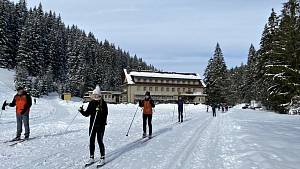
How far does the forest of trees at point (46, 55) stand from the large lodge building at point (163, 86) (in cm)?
1227

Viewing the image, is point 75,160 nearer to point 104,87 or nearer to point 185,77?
point 185,77

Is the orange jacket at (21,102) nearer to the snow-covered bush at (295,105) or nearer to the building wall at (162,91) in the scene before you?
the snow-covered bush at (295,105)

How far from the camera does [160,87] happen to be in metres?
102


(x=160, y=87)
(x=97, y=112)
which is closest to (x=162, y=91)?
(x=160, y=87)

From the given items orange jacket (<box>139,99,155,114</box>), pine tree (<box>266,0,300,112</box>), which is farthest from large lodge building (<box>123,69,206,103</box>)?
orange jacket (<box>139,99,155,114</box>)

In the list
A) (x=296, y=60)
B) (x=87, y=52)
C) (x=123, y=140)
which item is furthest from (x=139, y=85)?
(x=123, y=140)

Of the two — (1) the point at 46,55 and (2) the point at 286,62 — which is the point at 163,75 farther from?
(2) the point at 286,62

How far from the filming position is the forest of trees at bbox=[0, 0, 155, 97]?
9031 centimetres

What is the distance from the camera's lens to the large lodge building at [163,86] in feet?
322

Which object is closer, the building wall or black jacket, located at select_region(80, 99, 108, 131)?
black jacket, located at select_region(80, 99, 108, 131)

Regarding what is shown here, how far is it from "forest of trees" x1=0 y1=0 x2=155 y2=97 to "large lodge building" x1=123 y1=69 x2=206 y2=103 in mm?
12270

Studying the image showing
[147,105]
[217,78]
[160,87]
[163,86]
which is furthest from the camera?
[163,86]

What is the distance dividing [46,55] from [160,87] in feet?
122

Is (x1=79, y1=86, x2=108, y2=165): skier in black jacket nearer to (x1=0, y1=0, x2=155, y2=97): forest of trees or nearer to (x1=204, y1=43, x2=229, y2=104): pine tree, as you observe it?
(x1=0, y1=0, x2=155, y2=97): forest of trees
